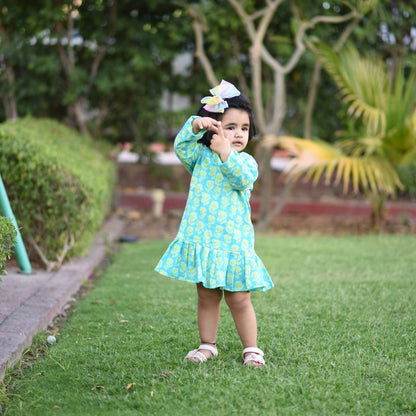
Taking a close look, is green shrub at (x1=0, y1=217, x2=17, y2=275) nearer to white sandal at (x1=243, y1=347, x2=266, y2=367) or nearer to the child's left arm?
the child's left arm

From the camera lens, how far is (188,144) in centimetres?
277

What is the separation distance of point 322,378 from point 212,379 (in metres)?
0.44

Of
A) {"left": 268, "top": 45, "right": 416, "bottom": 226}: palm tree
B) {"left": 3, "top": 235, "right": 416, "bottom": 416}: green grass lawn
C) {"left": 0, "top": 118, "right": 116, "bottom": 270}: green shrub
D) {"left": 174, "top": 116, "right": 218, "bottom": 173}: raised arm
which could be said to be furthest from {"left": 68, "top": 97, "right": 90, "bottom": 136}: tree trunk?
{"left": 174, "top": 116, "right": 218, "bottom": 173}: raised arm

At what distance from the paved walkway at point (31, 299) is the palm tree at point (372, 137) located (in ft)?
7.85

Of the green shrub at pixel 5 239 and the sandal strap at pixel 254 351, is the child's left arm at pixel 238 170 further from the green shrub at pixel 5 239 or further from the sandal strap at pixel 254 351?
the green shrub at pixel 5 239

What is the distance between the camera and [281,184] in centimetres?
872

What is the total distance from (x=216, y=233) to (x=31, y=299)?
4.54ft

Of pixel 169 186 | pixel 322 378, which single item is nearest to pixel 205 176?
pixel 322 378

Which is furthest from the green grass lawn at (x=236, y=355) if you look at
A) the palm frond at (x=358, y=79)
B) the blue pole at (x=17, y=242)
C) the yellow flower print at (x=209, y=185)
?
the palm frond at (x=358, y=79)

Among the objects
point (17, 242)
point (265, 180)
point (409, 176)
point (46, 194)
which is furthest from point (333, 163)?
point (17, 242)

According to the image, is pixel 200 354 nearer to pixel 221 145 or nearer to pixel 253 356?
pixel 253 356

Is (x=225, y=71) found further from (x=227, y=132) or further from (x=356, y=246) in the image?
(x=227, y=132)

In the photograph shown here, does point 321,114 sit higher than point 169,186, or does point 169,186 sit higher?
point 321,114

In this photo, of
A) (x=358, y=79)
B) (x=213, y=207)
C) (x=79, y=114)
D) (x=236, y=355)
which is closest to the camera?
(x=213, y=207)
